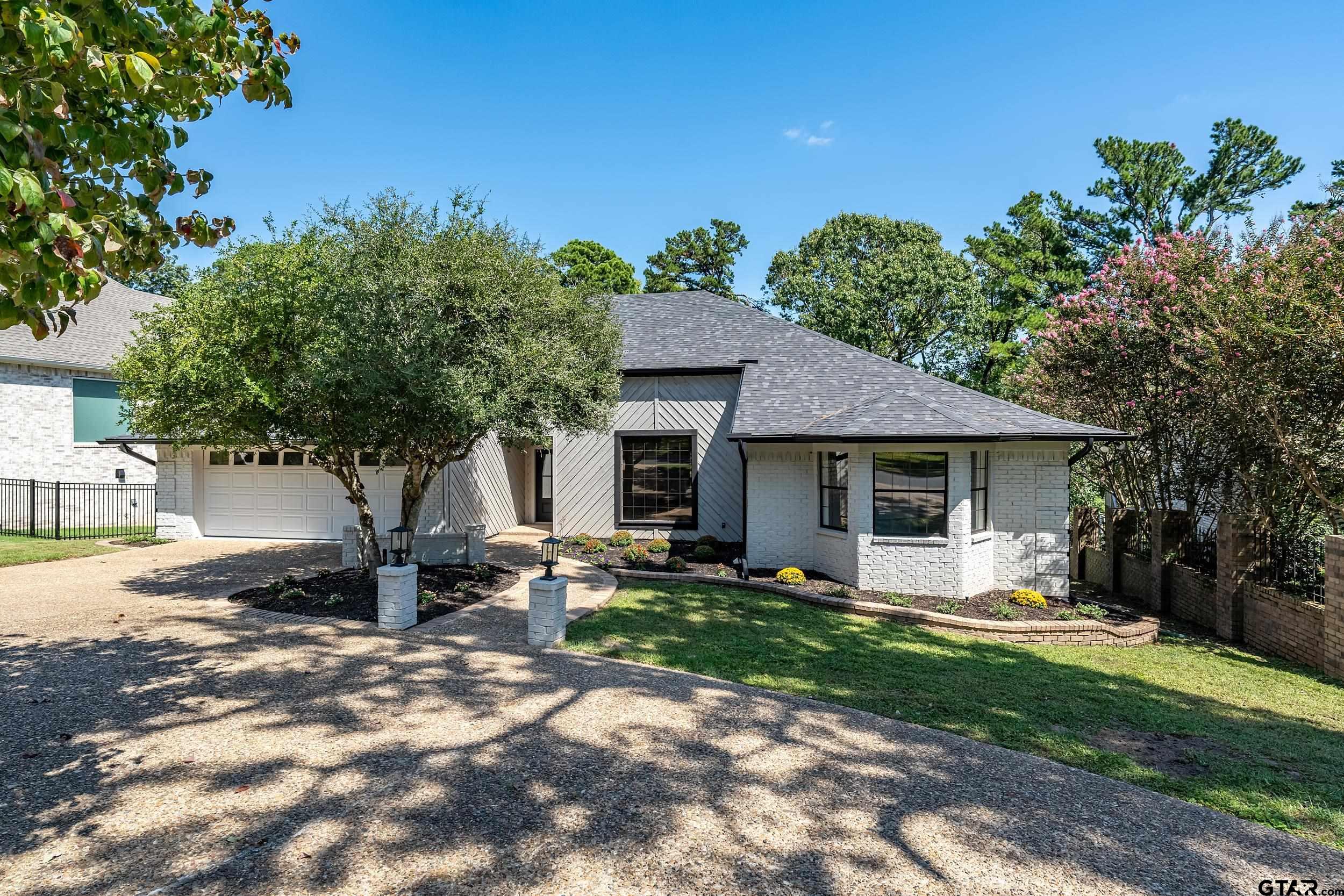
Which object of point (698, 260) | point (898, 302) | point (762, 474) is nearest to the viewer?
point (762, 474)

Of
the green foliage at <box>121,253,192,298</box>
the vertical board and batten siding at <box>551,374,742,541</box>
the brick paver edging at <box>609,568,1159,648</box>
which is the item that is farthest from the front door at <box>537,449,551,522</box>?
the brick paver edging at <box>609,568,1159,648</box>

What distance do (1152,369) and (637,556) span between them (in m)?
9.98

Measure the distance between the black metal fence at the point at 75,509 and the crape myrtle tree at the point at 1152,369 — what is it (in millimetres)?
20890

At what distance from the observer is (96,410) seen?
17.3 metres

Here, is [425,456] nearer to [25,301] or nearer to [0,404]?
[25,301]

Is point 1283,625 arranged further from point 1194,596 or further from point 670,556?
point 670,556

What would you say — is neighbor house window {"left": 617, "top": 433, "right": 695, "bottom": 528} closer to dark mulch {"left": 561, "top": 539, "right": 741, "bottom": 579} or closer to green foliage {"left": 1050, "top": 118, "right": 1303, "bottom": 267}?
dark mulch {"left": 561, "top": 539, "right": 741, "bottom": 579}

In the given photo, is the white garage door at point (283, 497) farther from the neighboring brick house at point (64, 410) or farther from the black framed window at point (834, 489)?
the black framed window at point (834, 489)

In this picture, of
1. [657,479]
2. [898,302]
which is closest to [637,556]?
[657,479]

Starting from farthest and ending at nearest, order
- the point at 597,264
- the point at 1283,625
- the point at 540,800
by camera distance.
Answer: the point at 597,264
the point at 1283,625
the point at 540,800

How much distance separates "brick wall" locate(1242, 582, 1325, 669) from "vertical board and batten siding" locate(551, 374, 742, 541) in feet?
27.3

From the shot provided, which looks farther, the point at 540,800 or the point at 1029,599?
the point at 1029,599

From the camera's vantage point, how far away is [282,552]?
1242 cm

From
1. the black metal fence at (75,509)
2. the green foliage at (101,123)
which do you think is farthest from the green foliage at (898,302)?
the black metal fence at (75,509)
